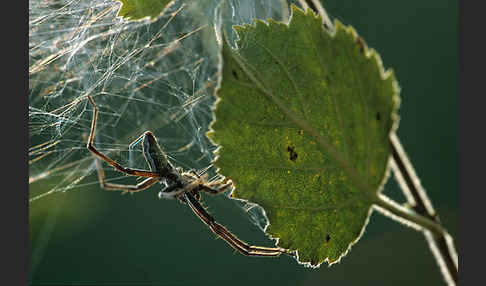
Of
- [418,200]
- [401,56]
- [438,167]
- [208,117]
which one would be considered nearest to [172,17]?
[208,117]

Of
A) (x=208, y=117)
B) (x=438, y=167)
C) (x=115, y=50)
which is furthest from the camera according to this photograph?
(x=438, y=167)

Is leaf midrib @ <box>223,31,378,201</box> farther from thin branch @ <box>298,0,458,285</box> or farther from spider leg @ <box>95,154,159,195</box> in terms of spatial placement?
spider leg @ <box>95,154,159,195</box>

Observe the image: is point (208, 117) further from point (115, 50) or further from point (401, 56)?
point (401, 56)

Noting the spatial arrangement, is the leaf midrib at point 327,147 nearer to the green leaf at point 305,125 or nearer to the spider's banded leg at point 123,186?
the green leaf at point 305,125

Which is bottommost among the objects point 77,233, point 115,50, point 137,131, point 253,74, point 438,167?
point 438,167

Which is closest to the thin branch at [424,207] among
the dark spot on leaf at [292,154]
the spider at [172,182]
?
the dark spot on leaf at [292,154]

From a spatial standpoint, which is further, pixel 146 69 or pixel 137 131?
pixel 137 131
